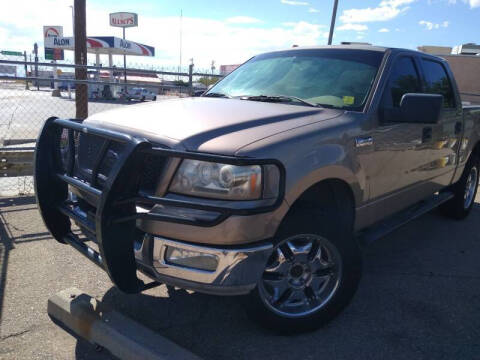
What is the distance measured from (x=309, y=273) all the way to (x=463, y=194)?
11.7 feet

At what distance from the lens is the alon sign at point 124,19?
41.7m

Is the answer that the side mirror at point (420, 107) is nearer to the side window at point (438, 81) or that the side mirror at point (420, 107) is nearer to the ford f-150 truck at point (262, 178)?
the ford f-150 truck at point (262, 178)

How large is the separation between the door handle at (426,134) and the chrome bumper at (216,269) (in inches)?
88.6

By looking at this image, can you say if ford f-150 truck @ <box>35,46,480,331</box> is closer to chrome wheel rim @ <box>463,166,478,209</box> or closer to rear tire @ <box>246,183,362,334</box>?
rear tire @ <box>246,183,362,334</box>

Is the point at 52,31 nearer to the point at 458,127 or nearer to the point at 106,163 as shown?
the point at 458,127

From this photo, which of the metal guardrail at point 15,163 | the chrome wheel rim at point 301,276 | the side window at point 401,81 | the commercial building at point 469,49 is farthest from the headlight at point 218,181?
the commercial building at point 469,49

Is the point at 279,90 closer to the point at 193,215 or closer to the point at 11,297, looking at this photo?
the point at 193,215

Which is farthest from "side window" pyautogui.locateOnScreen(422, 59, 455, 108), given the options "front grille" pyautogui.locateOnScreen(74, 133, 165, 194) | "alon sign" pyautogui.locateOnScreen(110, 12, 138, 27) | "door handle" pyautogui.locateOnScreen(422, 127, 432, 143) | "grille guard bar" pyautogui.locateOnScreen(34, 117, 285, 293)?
"alon sign" pyautogui.locateOnScreen(110, 12, 138, 27)

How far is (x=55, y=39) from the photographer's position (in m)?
40.7

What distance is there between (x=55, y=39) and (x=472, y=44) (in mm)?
36247

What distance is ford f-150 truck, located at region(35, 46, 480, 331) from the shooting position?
227 cm

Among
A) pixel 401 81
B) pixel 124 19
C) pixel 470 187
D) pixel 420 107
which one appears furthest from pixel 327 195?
pixel 124 19

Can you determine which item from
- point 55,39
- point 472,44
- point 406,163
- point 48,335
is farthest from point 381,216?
point 55,39

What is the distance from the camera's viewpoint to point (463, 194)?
546 centimetres
